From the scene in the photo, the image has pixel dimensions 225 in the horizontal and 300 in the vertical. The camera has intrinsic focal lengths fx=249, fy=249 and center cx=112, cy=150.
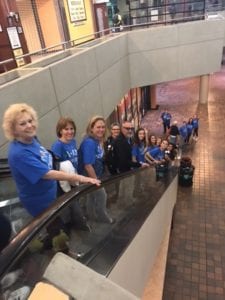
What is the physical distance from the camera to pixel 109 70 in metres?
7.59

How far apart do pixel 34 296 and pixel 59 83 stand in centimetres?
432

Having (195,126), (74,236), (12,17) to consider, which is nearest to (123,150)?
(74,236)

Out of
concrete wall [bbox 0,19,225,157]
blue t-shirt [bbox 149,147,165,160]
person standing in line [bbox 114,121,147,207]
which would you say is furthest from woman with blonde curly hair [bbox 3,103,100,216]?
blue t-shirt [bbox 149,147,165,160]

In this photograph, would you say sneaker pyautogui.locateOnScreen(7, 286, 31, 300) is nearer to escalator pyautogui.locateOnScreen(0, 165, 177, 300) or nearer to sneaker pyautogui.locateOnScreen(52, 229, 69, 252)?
escalator pyautogui.locateOnScreen(0, 165, 177, 300)

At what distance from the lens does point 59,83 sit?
16.0 feet

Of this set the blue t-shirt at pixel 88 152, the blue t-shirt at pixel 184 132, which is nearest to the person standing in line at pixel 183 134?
the blue t-shirt at pixel 184 132

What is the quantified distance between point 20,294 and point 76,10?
10.1 meters

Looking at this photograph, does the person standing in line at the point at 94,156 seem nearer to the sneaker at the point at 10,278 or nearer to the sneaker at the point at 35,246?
the sneaker at the point at 35,246

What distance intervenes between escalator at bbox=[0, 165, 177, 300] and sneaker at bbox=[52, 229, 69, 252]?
0.12 feet

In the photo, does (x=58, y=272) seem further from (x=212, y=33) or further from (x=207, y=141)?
(x=212, y=33)

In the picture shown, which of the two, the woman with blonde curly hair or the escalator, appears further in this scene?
the woman with blonde curly hair

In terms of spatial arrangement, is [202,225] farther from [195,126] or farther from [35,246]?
[35,246]

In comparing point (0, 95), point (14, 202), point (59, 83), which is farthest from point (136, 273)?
point (59, 83)

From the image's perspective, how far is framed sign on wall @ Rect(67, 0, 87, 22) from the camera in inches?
354
